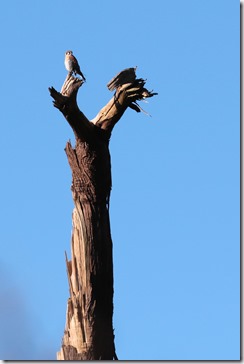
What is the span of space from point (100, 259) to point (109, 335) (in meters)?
0.66

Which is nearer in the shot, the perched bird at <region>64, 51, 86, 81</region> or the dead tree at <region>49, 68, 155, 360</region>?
the dead tree at <region>49, 68, 155, 360</region>

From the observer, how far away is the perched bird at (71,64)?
→ 900 cm

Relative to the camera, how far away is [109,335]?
7676mm

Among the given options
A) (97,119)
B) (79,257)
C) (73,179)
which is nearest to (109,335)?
(79,257)

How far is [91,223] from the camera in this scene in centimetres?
795

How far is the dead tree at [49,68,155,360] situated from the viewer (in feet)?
25.1

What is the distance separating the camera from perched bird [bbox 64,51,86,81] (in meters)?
→ 9.00

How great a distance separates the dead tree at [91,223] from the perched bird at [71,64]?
50cm

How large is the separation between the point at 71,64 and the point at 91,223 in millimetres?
1926

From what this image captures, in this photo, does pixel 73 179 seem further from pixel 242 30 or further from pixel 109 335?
pixel 242 30

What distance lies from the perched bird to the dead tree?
19.6 inches

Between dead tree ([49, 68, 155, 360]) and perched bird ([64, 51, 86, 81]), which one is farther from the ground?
perched bird ([64, 51, 86, 81])

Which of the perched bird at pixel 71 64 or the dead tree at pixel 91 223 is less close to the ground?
the perched bird at pixel 71 64

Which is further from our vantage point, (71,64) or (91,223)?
(71,64)
